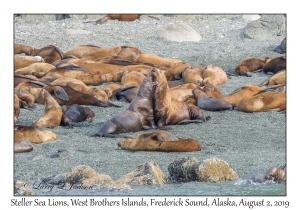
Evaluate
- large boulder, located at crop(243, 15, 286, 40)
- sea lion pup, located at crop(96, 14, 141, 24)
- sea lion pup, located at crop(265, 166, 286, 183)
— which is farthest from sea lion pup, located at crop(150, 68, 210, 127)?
sea lion pup, located at crop(96, 14, 141, 24)

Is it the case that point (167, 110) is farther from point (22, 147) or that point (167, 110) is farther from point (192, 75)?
point (192, 75)

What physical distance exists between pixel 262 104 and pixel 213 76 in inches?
91.2

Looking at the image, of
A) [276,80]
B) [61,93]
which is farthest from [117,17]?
[61,93]

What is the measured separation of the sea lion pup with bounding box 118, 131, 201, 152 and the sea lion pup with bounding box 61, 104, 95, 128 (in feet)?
4.97

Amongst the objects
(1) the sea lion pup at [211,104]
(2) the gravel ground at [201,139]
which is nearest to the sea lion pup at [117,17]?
(2) the gravel ground at [201,139]

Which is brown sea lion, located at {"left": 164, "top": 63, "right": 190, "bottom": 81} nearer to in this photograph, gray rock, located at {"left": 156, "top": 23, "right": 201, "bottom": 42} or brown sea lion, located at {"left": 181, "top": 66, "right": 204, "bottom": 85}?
brown sea lion, located at {"left": 181, "top": 66, "right": 204, "bottom": 85}

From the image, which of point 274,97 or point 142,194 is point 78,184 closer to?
point 142,194

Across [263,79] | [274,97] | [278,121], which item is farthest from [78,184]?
[263,79]

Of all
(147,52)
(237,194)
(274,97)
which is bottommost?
(237,194)

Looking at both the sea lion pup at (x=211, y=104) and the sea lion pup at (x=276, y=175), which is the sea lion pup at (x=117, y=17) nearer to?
the sea lion pup at (x=211, y=104)

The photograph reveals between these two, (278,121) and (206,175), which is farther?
(278,121)

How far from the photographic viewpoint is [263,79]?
12117 mm

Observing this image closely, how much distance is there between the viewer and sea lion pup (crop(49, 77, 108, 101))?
10.0m

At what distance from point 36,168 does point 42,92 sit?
3.12 m
